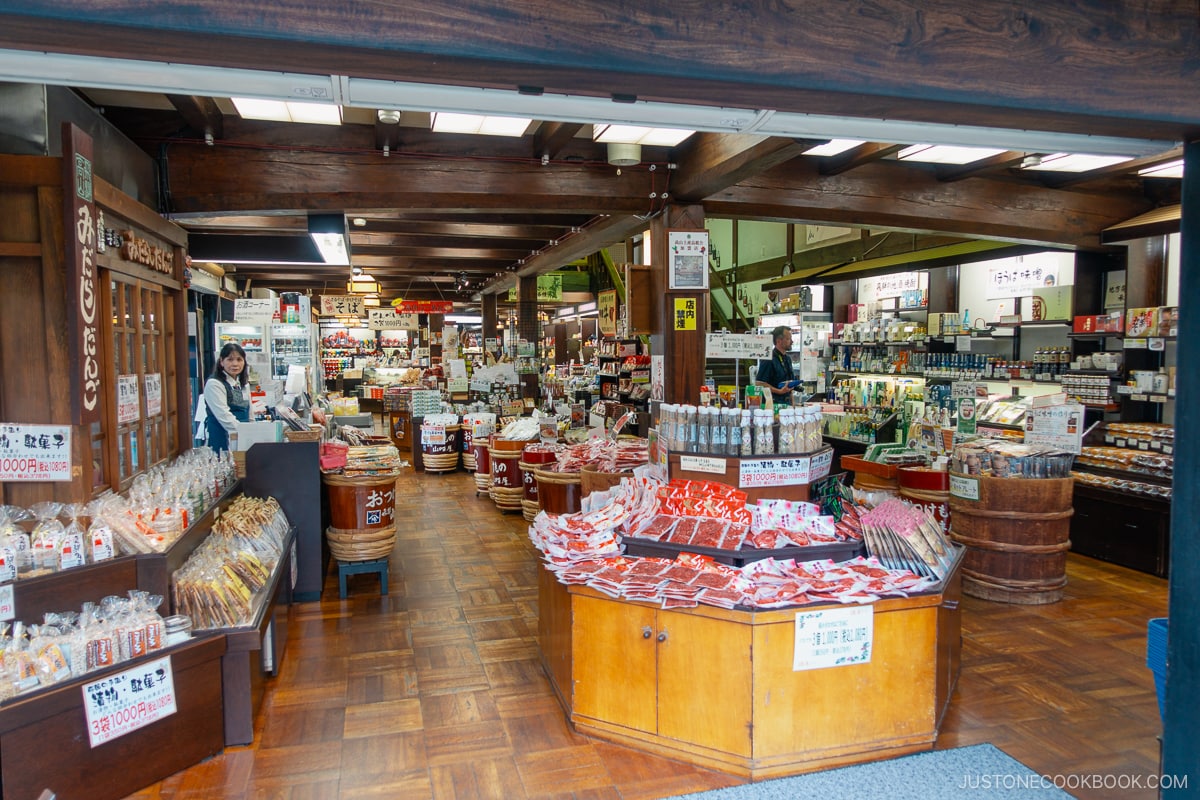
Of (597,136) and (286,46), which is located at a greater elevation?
(597,136)

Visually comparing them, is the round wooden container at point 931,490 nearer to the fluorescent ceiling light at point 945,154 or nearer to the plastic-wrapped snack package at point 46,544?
the fluorescent ceiling light at point 945,154

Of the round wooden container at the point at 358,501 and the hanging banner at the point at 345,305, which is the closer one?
the round wooden container at the point at 358,501

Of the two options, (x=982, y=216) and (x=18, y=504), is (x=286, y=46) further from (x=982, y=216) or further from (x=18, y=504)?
(x=982, y=216)

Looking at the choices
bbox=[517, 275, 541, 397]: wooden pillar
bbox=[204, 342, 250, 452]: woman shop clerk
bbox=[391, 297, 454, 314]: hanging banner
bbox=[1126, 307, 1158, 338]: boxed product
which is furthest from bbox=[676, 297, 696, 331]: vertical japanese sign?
bbox=[391, 297, 454, 314]: hanging banner

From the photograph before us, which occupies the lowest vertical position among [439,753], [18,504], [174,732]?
[439,753]

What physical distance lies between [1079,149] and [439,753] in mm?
3373

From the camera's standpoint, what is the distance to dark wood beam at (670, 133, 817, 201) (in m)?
4.38

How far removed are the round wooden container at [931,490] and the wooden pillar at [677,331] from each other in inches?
69.1

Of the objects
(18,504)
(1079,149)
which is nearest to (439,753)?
(18,504)

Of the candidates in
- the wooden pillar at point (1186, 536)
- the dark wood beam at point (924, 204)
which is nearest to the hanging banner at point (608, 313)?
the dark wood beam at point (924, 204)

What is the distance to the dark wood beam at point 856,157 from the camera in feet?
16.5

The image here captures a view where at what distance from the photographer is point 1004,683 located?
3.87 m

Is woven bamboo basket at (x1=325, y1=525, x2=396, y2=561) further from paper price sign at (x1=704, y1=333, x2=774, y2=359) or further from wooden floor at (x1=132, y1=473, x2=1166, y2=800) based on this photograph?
paper price sign at (x1=704, y1=333, x2=774, y2=359)

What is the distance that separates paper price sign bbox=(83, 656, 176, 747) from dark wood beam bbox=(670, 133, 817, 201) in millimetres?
3944
